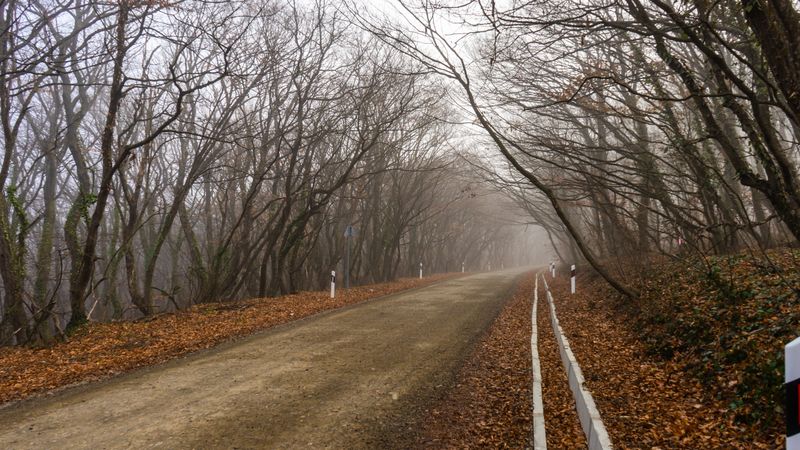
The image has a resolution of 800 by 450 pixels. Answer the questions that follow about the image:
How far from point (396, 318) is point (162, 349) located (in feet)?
17.1

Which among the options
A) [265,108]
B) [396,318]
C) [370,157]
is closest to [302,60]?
[265,108]

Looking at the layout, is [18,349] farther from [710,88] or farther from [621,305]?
[710,88]

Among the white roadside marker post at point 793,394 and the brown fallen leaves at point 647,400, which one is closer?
the white roadside marker post at point 793,394

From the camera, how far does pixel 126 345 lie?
8.30m

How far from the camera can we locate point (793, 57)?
413cm

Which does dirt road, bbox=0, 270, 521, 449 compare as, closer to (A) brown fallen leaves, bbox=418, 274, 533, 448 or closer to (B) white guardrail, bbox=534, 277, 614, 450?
(A) brown fallen leaves, bbox=418, 274, 533, 448

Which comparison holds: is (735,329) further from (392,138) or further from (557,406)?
(392,138)

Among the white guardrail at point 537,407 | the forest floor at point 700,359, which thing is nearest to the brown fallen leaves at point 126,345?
the white guardrail at point 537,407

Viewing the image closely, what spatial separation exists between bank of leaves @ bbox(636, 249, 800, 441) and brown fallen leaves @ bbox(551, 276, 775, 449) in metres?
0.15

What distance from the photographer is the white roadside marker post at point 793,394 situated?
60.2 inches

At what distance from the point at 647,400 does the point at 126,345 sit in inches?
336

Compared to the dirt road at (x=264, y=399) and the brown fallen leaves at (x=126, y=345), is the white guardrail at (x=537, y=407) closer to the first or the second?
the dirt road at (x=264, y=399)

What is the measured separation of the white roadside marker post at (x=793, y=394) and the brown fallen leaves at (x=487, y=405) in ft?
9.34

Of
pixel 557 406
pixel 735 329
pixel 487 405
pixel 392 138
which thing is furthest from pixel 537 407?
pixel 392 138
